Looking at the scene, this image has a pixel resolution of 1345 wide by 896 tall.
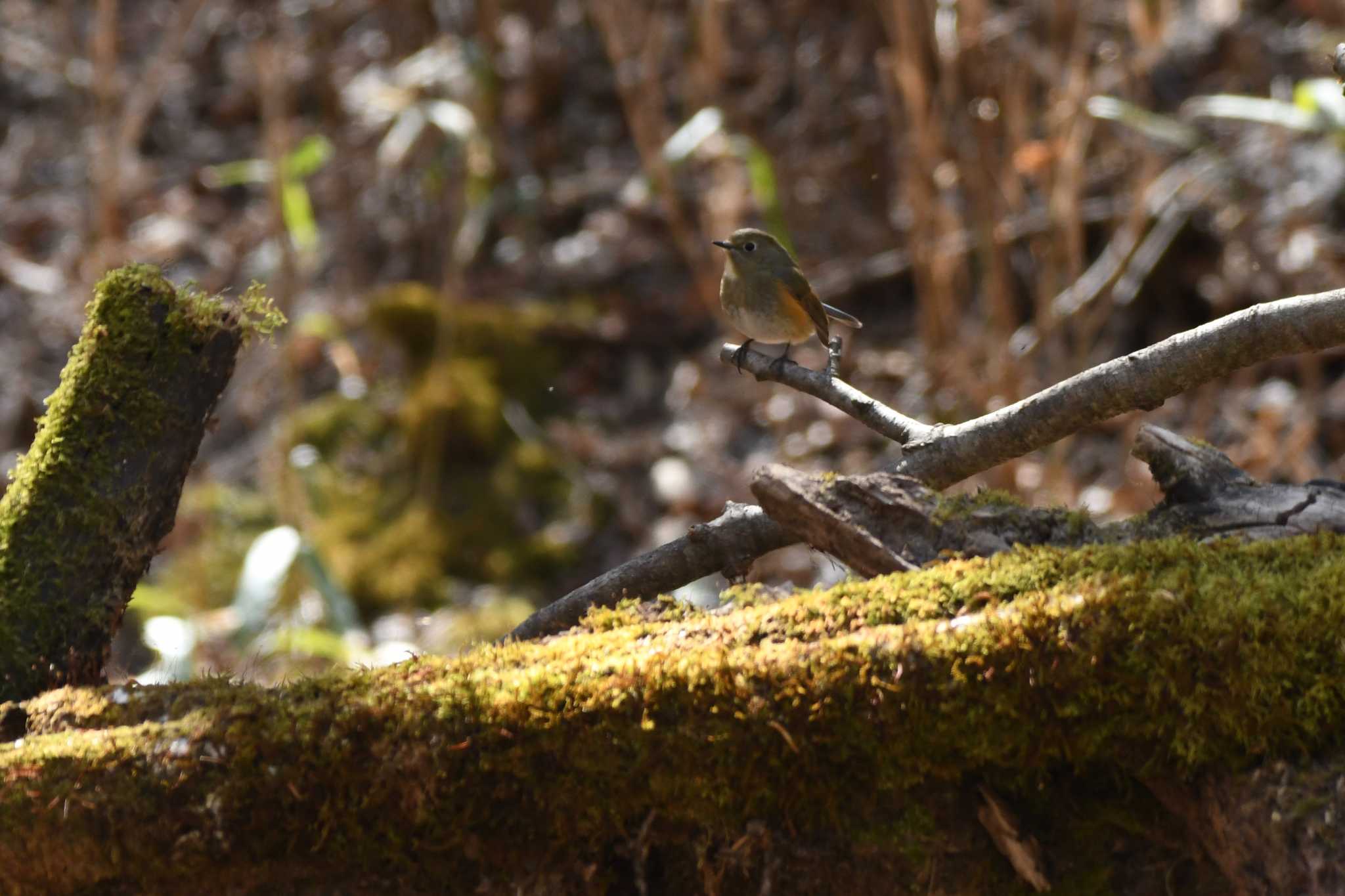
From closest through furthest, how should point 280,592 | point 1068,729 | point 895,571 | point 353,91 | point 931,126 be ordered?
point 1068,729
point 895,571
point 931,126
point 280,592
point 353,91

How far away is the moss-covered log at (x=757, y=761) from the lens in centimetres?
163

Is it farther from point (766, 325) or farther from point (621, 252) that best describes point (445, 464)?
point (766, 325)

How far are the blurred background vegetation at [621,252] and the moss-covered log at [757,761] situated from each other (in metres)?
2.97

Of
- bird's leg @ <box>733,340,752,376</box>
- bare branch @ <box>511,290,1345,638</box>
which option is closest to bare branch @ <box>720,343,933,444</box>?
bare branch @ <box>511,290,1345,638</box>

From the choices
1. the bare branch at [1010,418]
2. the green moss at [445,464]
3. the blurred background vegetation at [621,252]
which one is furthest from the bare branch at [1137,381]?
Answer: the green moss at [445,464]

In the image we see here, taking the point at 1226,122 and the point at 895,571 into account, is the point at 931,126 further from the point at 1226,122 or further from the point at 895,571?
the point at 895,571

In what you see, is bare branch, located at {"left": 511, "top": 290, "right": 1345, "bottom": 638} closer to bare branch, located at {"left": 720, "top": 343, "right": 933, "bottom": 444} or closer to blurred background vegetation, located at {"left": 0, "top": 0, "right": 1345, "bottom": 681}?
bare branch, located at {"left": 720, "top": 343, "right": 933, "bottom": 444}

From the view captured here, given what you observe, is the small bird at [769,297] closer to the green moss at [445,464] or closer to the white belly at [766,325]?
the white belly at [766,325]

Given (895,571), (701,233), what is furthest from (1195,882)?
(701,233)

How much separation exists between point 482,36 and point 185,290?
21.1ft

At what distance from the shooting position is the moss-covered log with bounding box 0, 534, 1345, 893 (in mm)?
1635

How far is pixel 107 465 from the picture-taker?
2.23 m

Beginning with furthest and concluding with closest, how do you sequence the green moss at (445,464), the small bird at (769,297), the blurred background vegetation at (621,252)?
1. the green moss at (445,464)
2. the blurred background vegetation at (621,252)
3. the small bird at (769,297)

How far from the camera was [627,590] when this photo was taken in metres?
2.23
